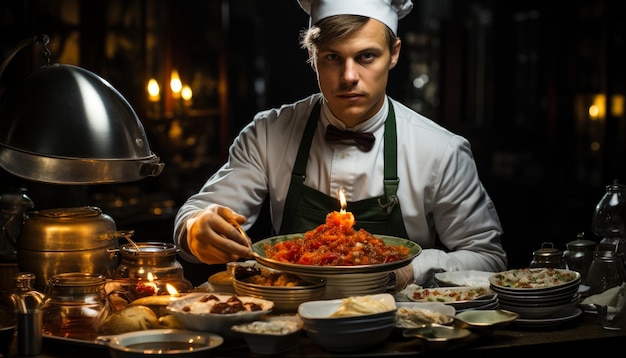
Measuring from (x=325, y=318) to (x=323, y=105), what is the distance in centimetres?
173

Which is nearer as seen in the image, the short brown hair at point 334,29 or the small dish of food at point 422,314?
the small dish of food at point 422,314

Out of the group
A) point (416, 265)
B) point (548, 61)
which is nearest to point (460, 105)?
point (548, 61)

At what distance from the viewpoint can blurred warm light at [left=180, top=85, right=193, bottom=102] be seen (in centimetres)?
756

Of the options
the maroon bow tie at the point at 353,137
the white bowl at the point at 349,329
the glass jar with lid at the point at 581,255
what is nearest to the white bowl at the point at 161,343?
the white bowl at the point at 349,329

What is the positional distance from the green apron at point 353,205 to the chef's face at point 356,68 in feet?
0.98

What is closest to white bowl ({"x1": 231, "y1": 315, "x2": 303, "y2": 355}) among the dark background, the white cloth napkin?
the white cloth napkin

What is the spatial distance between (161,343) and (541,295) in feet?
3.68

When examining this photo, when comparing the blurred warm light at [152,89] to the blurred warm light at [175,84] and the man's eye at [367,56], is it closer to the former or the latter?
the blurred warm light at [175,84]

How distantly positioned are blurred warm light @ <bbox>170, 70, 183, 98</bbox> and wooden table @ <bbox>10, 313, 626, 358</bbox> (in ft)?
16.5

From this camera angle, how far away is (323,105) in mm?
3832

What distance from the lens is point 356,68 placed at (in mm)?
3357

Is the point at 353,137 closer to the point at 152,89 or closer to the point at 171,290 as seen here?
the point at 171,290

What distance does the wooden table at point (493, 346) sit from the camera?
91.1 inches

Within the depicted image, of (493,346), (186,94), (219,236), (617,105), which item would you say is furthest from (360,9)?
(186,94)
